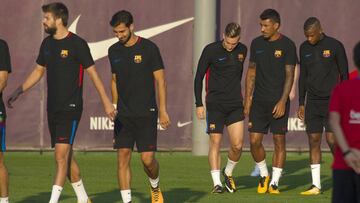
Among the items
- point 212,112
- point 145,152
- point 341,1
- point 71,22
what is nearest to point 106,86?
point 71,22

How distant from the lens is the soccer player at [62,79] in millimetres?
12453

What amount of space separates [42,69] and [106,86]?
8213 millimetres

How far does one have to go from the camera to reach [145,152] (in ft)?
42.3

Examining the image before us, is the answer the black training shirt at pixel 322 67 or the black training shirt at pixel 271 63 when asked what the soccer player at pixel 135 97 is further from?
the black training shirt at pixel 322 67

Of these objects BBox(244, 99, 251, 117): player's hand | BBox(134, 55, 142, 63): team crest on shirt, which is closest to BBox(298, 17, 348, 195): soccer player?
BBox(244, 99, 251, 117): player's hand

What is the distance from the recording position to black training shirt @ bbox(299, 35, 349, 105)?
1518cm

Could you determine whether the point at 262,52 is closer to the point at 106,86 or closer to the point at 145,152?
the point at 145,152

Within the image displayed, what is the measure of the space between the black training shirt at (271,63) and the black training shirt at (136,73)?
2771 mm

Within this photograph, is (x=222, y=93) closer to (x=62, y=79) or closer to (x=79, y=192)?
(x=79, y=192)

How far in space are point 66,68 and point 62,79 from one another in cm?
12

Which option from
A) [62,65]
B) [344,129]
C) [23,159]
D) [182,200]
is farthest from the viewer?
[23,159]

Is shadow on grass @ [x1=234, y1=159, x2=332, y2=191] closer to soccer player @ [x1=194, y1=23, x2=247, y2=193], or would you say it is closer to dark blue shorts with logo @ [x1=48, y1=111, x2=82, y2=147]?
soccer player @ [x1=194, y1=23, x2=247, y2=193]

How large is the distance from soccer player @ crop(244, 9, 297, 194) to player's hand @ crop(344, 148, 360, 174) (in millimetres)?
6697

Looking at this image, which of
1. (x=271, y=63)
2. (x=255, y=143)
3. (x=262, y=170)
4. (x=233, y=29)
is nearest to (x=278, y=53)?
(x=271, y=63)
